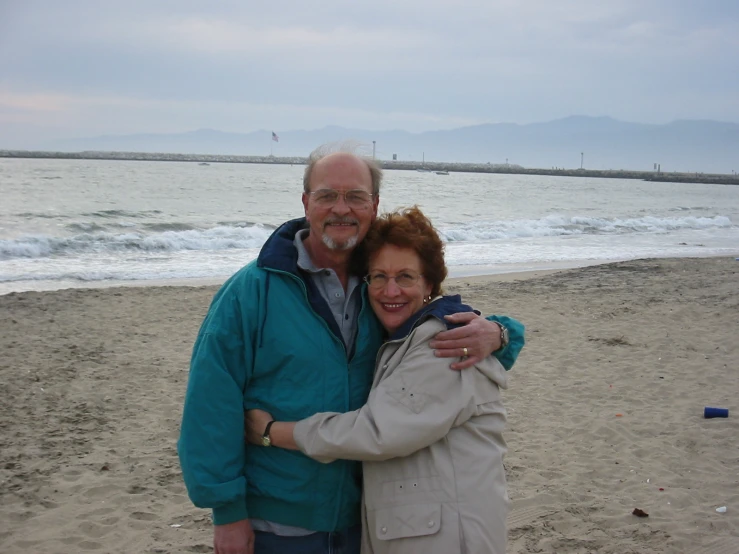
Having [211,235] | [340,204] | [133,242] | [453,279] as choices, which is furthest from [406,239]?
[211,235]

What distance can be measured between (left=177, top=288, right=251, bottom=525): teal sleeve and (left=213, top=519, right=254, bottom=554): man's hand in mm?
23

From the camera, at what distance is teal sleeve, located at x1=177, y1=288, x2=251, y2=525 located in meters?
1.90

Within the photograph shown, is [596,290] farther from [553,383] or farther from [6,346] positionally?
[6,346]

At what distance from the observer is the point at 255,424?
1978mm

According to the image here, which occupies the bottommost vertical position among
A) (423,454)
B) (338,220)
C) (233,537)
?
(233,537)

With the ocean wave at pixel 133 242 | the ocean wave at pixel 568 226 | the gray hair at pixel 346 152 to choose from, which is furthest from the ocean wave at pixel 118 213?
the gray hair at pixel 346 152

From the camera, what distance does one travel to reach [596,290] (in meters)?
11.5

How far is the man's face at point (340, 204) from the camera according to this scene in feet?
6.86

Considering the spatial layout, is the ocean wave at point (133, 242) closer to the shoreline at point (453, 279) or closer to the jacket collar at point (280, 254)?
the shoreline at point (453, 279)

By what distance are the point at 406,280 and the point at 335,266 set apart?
244 mm

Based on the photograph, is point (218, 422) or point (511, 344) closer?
point (218, 422)

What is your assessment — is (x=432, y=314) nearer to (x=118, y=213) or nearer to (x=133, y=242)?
(x=133, y=242)

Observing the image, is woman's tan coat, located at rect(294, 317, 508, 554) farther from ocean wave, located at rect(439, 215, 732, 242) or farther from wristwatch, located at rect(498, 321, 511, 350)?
ocean wave, located at rect(439, 215, 732, 242)

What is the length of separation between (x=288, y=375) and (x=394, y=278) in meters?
0.44
